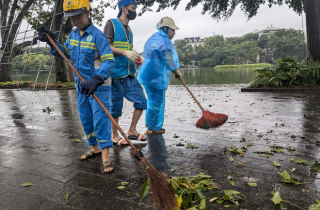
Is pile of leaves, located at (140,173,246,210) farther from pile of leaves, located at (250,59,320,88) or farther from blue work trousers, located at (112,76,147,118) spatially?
pile of leaves, located at (250,59,320,88)

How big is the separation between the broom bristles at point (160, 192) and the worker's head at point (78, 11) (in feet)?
5.60

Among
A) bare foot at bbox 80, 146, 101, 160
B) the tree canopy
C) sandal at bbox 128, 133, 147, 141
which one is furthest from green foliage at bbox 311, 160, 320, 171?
the tree canopy

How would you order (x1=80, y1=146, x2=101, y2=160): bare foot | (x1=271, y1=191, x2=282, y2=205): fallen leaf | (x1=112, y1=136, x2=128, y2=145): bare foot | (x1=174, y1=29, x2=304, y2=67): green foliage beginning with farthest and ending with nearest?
(x1=174, y1=29, x2=304, y2=67): green foliage → (x1=112, y1=136, x2=128, y2=145): bare foot → (x1=80, y1=146, x2=101, y2=160): bare foot → (x1=271, y1=191, x2=282, y2=205): fallen leaf

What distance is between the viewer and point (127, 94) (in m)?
3.78

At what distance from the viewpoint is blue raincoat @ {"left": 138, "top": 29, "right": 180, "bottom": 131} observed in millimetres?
4000

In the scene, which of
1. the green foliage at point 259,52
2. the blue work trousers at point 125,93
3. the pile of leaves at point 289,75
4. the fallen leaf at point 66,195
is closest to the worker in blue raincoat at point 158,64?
the blue work trousers at point 125,93

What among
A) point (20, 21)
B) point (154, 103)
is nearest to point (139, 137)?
point (154, 103)

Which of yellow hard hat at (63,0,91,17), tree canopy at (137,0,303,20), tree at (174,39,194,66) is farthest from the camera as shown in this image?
tree at (174,39,194,66)

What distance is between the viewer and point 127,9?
3.60m

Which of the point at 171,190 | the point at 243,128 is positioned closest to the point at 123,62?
the point at 171,190

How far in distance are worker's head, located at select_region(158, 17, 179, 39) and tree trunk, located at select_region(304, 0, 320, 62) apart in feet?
27.2

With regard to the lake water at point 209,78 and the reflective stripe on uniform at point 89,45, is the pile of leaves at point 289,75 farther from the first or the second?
the reflective stripe on uniform at point 89,45

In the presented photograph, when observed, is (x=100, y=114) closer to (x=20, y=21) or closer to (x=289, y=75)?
(x=289, y=75)

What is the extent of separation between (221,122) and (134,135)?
4.38 feet
